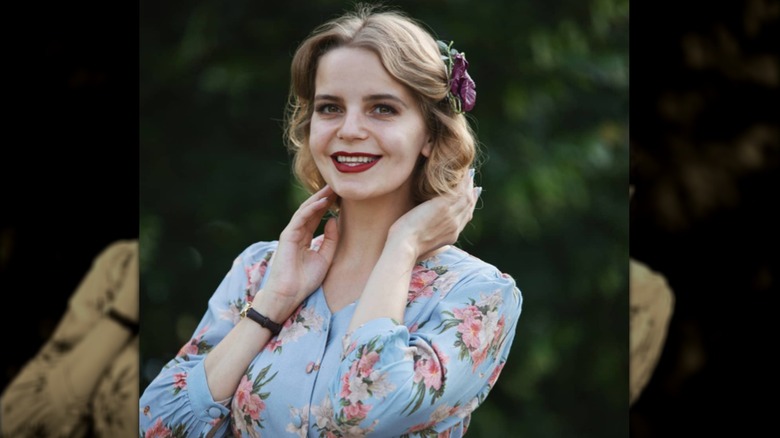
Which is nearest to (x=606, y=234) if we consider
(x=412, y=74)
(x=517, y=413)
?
(x=517, y=413)

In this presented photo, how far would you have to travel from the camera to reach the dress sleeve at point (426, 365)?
2.44m

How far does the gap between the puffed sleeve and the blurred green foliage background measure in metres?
0.09

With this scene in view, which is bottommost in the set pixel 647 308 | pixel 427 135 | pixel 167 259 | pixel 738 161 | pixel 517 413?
pixel 517 413

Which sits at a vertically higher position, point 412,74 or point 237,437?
point 412,74

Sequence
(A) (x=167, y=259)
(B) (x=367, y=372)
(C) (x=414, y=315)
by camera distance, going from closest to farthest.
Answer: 1. (B) (x=367, y=372)
2. (C) (x=414, y=315)
3. (A) (x=167, y=259)

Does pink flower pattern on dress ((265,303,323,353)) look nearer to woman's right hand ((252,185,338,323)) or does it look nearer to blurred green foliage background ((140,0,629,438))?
woman's right hand ((252,185,338,323))

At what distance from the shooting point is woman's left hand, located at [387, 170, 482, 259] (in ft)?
8.81

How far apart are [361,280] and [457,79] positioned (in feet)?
1.77

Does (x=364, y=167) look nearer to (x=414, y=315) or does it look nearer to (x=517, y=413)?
(x=414, y=315)

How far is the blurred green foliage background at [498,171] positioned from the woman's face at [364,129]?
21cm

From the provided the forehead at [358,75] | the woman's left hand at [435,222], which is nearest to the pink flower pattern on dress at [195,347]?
the woman's left hand at [435,222]

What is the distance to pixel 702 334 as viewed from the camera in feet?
6.93

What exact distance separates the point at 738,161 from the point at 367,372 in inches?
35.2

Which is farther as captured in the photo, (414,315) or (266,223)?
(266,223)
